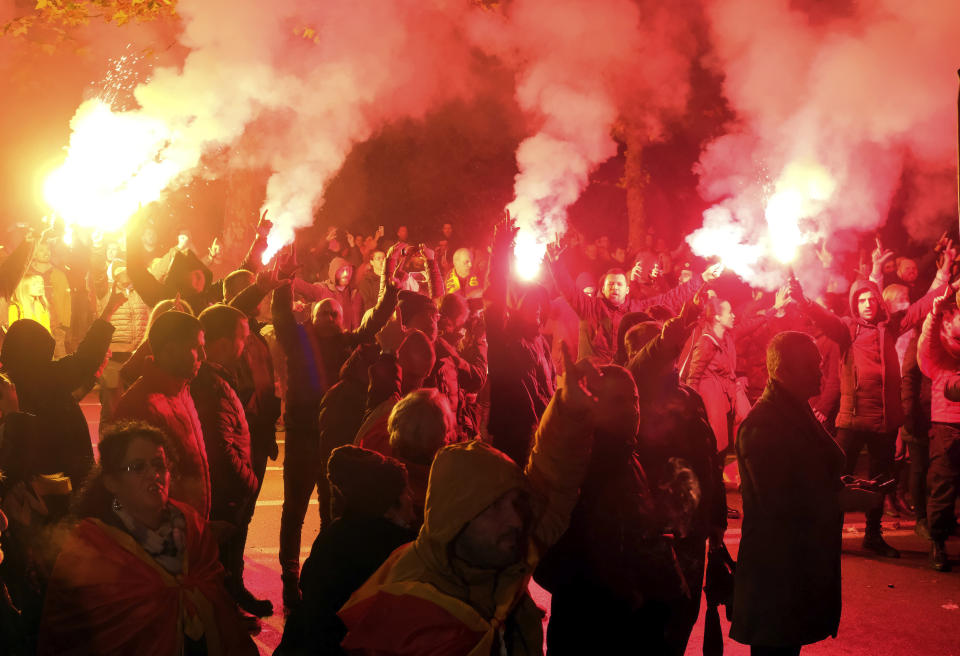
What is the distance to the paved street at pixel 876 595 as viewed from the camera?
16.8 feet

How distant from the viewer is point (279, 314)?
5.98 m

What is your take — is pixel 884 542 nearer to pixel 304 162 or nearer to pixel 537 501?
pixel 537 501

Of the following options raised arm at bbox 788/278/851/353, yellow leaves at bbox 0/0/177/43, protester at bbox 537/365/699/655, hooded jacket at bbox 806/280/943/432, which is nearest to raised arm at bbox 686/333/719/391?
hooded jacket at bbox 806/280/943/432

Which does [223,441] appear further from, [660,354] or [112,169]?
[112,169]

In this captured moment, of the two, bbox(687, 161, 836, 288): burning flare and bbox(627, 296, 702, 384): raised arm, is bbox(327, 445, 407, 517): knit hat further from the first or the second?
bbox(687, 161, 836, 288): burning flare

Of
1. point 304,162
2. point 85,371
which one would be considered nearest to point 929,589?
point 85,371

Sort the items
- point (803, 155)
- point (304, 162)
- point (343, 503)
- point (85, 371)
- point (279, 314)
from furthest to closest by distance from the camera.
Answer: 1. point (304, 162)
2. point (803, 155)
3. point (279, 314)
4. point (85, 371)
5. point (343, 503)

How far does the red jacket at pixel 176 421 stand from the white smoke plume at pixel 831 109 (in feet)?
23.3

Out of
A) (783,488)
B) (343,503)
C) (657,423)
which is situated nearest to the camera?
(343,503)

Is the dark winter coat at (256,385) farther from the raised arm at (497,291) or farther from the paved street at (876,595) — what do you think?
the raised arm at (497,291)

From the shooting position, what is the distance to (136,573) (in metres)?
3.05

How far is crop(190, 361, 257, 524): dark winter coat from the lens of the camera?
16.3 ft

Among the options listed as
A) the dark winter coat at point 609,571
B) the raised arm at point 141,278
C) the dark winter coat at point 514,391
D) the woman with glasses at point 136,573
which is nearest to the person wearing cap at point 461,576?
the dark winter coat at point 609,571

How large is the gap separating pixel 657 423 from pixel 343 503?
1.70m
